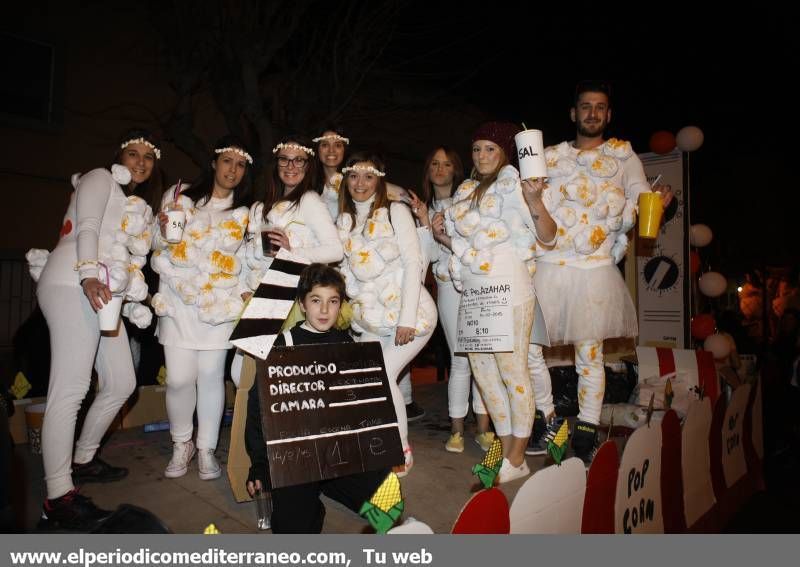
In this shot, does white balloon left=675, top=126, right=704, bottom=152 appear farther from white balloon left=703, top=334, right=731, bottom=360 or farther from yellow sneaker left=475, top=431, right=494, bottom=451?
yellow sneaker left=475, top=431, right=494, bottom=451

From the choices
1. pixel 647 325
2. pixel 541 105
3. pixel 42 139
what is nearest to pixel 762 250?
pixel 541 105

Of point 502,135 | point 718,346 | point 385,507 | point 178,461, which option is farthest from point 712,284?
point 385,507

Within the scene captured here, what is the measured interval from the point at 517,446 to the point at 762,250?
40.9ft

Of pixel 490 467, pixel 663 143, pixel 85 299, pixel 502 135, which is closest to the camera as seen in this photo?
pixel 490 467

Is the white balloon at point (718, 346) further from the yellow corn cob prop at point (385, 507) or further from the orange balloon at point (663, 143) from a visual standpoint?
the yellow corn cob prop at point (385, 507)

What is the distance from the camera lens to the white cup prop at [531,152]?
2.45m

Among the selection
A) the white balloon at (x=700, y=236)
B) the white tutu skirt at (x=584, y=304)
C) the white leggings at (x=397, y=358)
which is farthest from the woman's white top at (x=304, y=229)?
the white balloon at (x=700, y=236)

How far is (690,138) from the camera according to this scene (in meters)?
6.05

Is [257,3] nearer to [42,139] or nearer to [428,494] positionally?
[42,139]

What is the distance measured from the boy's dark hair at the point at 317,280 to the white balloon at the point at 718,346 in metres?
4.64

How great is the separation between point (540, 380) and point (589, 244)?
0.89 m

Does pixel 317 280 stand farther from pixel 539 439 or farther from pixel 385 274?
pixel 539 439

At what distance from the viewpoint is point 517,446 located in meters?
2.90

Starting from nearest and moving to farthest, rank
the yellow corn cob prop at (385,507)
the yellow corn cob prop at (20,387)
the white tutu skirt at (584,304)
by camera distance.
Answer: the yellow corn cob prop at (385,507) < the white tutu skirt at (584,304) < the yellow corn cob prop at (20,387)
